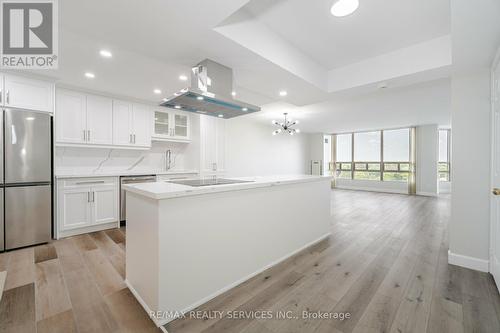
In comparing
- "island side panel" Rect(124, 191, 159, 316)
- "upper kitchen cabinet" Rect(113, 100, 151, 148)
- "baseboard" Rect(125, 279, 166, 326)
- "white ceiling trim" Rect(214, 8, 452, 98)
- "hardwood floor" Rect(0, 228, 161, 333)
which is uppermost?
"white ceiling trim" Rect(214, 8, 452, 98)

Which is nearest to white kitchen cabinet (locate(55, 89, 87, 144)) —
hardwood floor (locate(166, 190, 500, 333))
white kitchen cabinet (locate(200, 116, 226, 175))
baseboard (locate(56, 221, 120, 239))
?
baseboard (locate(56, 221, 120, 239))

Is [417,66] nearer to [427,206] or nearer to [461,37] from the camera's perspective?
[461,37]

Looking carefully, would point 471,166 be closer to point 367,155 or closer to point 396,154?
point 396,154

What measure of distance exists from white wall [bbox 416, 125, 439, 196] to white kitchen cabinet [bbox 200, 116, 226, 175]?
7.19 m

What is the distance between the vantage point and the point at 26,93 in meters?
2.93

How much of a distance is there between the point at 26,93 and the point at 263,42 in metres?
3.47

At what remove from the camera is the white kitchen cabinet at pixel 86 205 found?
3209 millimetres

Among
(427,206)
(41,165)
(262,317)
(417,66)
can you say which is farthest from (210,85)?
(427,206)

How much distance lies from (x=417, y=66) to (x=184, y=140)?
4.31 meters

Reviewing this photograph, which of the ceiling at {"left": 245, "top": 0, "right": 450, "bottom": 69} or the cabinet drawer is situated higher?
the ceiling at {"left": 245, "top": 0, "right": 450, "bottom": 69}

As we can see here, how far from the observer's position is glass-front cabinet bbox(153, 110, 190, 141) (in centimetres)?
450

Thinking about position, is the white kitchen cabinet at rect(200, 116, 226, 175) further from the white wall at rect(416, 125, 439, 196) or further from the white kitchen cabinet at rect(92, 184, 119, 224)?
the white wall at rect(416, 125, 439, 196)

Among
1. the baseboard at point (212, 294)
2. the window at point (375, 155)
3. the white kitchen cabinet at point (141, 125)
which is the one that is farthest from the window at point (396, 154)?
the white kitchen cabinet at point (141, 125)

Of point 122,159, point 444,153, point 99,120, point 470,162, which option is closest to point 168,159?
point 122,159
